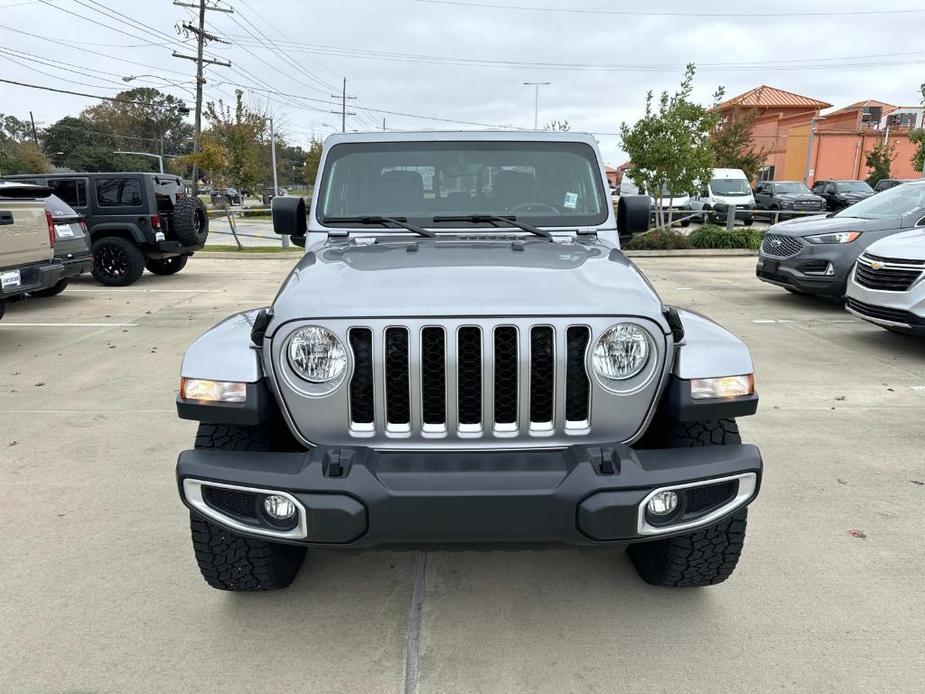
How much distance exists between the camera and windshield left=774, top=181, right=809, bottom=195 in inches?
992

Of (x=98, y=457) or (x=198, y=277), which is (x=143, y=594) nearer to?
(x=98, y=457)

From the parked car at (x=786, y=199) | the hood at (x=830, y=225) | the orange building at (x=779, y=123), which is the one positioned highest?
the orange building at (x=779, y=123)

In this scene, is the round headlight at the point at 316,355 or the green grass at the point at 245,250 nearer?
the round headlight at the point at 316,355

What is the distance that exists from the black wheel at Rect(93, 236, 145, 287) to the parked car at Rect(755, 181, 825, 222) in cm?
1929

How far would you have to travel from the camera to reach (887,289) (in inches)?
258

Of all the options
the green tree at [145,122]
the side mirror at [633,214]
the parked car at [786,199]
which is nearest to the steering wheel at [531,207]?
the side mirror at [633,214]

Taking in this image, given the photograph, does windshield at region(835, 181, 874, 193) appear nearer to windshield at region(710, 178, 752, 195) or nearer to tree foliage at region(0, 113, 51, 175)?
windshield at region(710, 178, 752, 195)

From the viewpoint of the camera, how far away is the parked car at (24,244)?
6.70 m

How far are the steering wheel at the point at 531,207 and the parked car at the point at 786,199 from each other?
21860 millimetres

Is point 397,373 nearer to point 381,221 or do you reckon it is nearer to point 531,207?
point 381,221

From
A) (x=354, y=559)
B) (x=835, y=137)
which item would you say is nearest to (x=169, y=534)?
(x=354, y=559)

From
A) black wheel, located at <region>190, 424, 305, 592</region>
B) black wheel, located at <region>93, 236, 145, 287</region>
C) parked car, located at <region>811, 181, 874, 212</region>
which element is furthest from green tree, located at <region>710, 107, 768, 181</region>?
black wheel, located at <region>190, 424, 305, 592</region>

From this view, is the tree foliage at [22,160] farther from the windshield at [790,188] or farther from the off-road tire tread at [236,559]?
the off-road tire tread at [236,559]

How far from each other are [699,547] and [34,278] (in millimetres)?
6888
